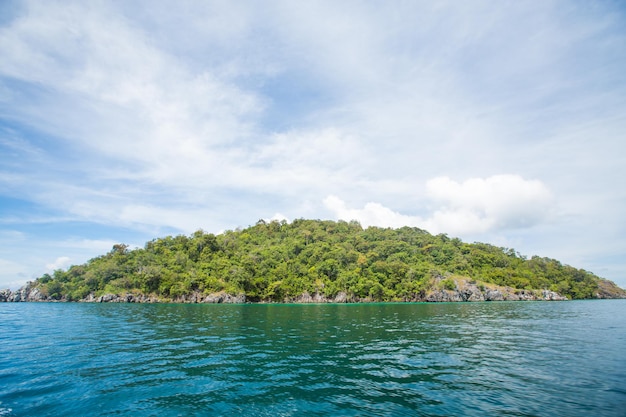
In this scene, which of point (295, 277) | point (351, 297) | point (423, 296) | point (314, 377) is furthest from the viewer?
point (295, 277)

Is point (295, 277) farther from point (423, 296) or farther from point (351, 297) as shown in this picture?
point (423, 296)

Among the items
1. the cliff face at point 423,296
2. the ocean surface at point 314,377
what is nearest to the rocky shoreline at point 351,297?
the cliff face at point 423,296

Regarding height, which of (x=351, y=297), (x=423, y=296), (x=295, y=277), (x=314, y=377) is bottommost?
(x=351, y=297)

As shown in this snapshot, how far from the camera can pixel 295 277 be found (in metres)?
160

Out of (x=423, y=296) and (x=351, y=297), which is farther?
(x=423, y=296)

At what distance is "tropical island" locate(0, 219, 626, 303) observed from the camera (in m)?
149

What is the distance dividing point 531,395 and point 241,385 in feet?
44.0

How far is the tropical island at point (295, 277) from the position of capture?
149m

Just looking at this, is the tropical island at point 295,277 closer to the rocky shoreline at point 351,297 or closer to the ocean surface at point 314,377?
the rocky shoreline at point 351,297

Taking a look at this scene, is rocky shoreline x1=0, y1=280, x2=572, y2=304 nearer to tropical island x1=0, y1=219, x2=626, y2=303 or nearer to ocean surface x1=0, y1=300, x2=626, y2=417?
tropical island x1=0, y1=219, x2=626, y2=303

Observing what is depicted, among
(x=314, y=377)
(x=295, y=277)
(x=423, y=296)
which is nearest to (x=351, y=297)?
(x=295, y=277)

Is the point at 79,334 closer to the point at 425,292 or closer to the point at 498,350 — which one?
the point at 498,350

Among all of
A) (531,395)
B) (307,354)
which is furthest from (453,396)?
(307,354)

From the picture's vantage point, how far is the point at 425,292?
15612 centimetres
